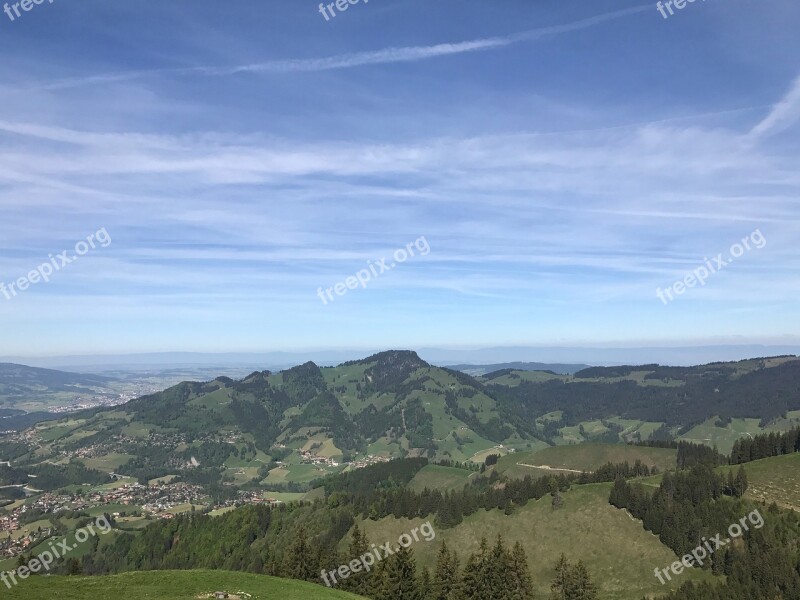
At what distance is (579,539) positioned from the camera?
144375mm

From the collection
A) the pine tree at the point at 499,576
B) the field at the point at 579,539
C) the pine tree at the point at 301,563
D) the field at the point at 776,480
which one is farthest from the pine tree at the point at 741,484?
the pine tree at the point at 301,563

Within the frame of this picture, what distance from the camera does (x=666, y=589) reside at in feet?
389

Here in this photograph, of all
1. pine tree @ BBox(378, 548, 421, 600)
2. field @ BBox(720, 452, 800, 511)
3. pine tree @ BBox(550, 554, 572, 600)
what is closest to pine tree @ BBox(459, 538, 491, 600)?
pine tree @ BBox(378, 548, 421, 600)

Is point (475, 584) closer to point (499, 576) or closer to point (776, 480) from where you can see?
point (499, 576)

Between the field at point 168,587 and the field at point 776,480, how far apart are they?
12449 cm

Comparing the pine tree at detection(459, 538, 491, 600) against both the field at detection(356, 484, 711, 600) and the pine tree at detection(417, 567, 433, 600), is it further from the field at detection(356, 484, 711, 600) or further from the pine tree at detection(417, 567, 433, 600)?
the field at detection(356, 484, 711, 600)

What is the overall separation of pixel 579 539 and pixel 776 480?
57245mm

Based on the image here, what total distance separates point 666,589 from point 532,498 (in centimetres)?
5560

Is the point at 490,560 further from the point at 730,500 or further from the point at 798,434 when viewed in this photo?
the point at 798,434

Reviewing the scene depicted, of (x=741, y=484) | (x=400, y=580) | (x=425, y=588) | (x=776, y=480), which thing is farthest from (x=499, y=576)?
(x=776, y=480)

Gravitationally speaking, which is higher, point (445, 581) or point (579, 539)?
point (445, 581)

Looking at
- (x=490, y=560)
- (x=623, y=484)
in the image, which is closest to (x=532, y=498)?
(x=623, y=484)

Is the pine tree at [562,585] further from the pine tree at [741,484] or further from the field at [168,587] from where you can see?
the pine tree at [741,484]

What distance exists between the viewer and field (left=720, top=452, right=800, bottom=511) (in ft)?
443
